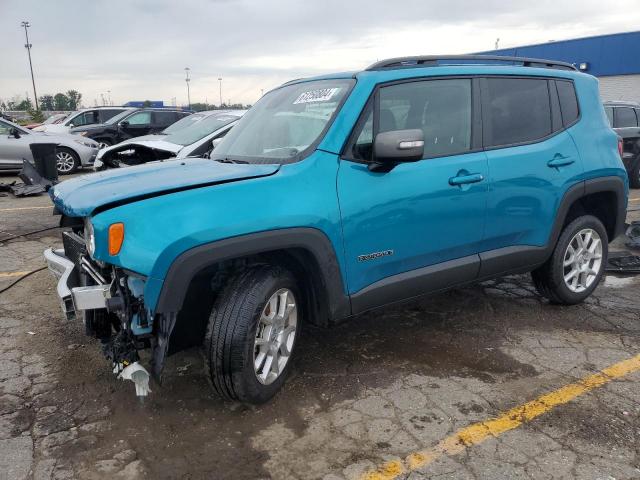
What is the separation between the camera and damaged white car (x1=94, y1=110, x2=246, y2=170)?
7.73 m

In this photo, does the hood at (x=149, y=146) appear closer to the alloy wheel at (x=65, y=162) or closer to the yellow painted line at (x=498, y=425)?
the alloy wheel at (x=65, y=162)

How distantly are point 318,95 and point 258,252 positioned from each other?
127cm

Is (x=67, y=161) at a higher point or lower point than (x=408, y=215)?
lower

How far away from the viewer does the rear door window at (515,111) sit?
3.78 meters

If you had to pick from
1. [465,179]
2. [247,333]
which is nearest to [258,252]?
[247,333]

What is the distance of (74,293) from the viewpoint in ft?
8.84

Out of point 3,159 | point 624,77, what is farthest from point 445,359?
point 624,77

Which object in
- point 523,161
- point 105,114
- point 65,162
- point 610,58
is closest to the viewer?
point 523,161

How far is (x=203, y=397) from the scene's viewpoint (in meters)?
3.12

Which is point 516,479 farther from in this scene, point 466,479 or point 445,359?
point 445,359

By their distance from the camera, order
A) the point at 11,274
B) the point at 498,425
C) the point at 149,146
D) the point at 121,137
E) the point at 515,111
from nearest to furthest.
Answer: the point at 498,425 < the point at 515,111 < the point at 11,274 < the point at 149,146 < the point at 121,137

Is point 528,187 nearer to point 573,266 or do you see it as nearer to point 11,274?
point 573,266

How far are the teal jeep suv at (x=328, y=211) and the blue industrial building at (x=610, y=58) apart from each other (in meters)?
28.6

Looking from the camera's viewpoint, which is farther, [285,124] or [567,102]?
[567,102]
